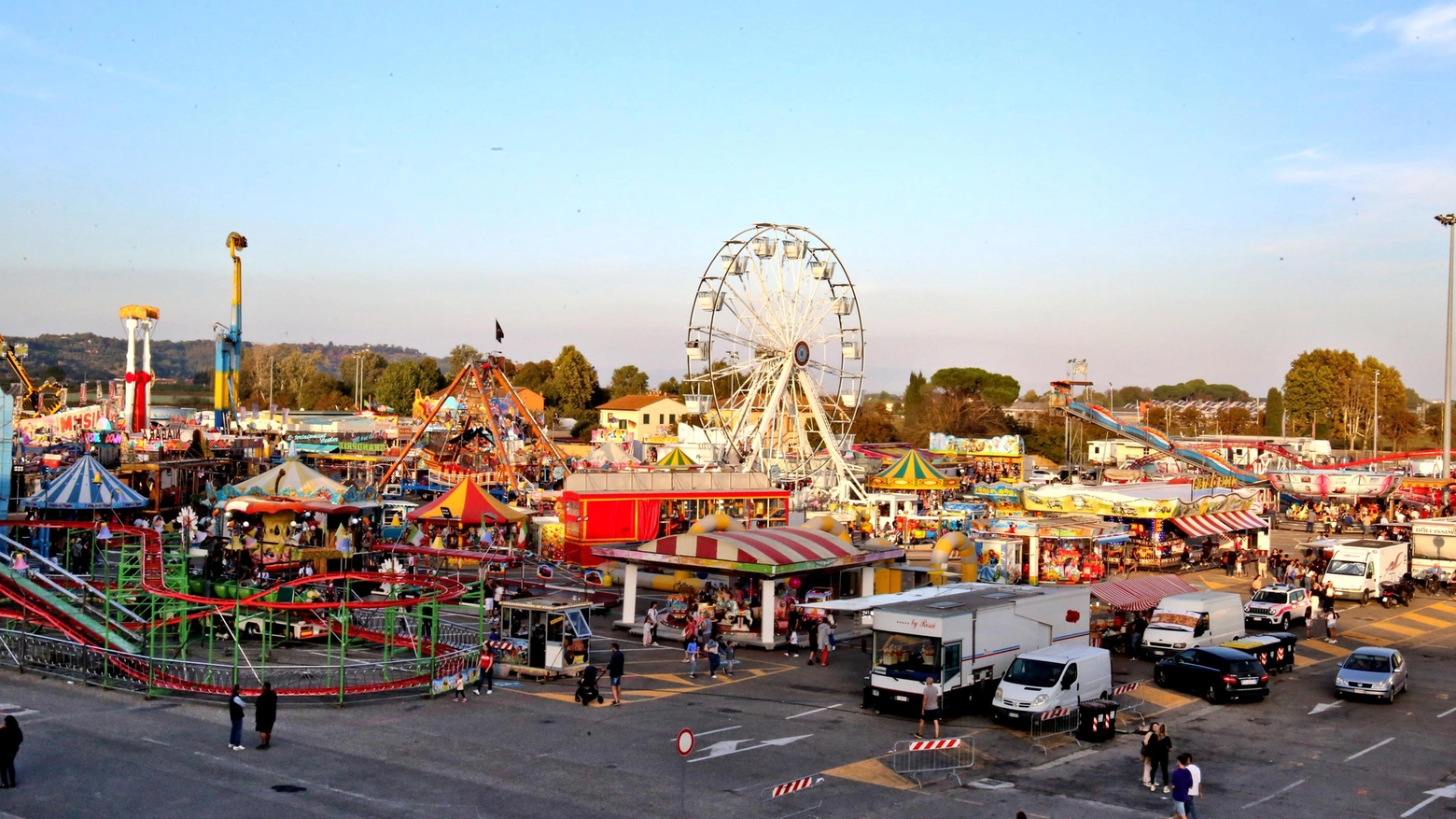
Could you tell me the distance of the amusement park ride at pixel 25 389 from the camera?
54.6 metres

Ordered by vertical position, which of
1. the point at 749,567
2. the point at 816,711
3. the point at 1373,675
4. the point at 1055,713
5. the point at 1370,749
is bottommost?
the point at 816,711

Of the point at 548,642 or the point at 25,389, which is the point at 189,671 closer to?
the point at 548,642

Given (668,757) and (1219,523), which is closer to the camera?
(668,757)

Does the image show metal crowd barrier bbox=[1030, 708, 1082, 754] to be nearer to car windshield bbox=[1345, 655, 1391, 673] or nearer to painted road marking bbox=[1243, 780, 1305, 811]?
painted road marking bbox=[1243, 780, 1305, 811]

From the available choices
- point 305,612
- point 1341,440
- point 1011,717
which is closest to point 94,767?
point 305,612

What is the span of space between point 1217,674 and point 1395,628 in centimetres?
1396

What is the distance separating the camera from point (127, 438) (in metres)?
66.3

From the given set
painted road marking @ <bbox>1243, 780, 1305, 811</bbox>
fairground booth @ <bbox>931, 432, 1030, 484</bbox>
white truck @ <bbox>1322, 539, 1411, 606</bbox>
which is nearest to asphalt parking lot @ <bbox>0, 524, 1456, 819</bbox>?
painted road marking @ <bbox>1243, 780, 1305, 811</bbox>

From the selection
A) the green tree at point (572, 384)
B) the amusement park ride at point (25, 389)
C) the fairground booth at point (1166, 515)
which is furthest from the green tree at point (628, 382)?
the fairground booth at point (1166, 515)

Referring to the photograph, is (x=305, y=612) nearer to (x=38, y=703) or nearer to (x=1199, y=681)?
(x=38, y=703)

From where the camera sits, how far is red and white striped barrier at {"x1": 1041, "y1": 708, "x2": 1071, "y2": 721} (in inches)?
813

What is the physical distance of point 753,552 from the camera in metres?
28.2

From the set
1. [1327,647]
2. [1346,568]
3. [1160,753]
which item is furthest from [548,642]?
[1346,568]

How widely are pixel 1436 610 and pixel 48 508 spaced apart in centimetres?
4271
